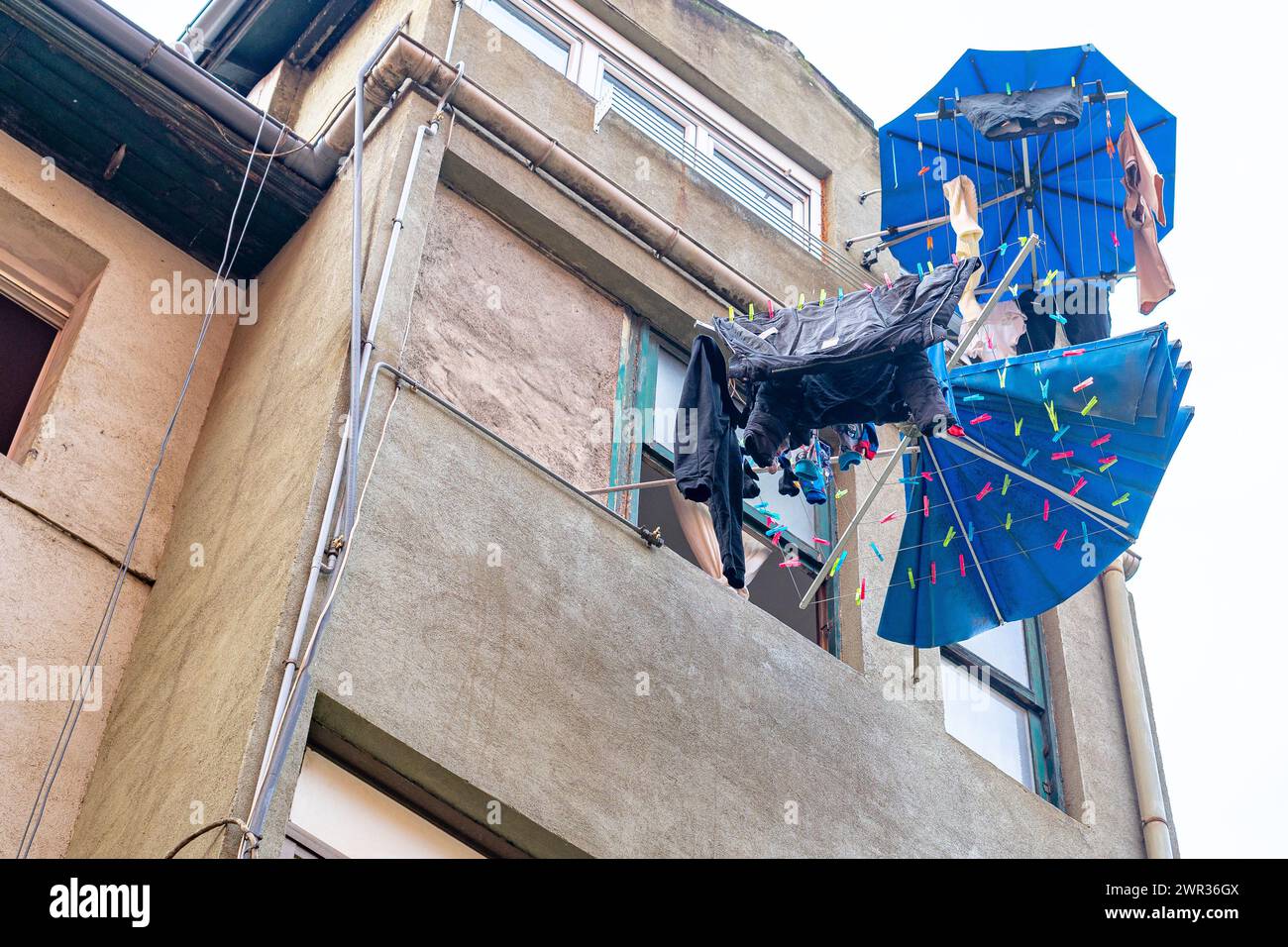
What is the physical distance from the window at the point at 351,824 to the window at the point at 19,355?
3.09m

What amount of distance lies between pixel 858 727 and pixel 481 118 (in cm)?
436

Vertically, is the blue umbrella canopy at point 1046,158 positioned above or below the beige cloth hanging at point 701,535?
above

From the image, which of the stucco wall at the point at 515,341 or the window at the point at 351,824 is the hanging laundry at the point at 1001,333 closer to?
the stucco wall at the point at 515,341

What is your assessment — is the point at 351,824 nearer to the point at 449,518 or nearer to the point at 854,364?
the point at 449,518

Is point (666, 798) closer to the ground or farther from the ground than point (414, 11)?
closer to the ground

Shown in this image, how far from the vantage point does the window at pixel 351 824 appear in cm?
768

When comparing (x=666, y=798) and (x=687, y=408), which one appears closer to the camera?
(x=666, y=798)

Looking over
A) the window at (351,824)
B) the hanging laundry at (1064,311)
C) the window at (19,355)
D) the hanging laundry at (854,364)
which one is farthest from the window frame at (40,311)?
the hanging laundry at (1064,311)

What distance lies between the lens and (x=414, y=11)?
11.7 metres

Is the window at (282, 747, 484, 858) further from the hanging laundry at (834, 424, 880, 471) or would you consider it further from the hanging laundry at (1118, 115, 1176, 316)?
the hanging laundry at (1118, 115, 1176, 316)

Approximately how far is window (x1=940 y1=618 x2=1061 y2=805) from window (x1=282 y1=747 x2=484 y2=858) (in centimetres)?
444
